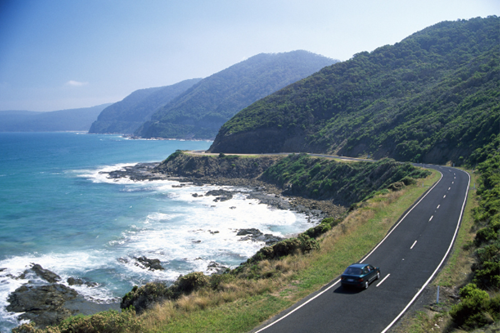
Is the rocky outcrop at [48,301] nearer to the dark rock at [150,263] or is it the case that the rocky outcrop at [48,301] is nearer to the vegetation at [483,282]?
the dark rock at [150,263]

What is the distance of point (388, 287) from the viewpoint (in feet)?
47.5

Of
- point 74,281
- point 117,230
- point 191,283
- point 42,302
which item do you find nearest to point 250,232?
point 117,230

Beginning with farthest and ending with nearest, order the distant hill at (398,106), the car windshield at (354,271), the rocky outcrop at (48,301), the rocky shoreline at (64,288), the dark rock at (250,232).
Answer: the distant hill at (398,106)
the dark rock at (250,232)
the rocky shoreline at (64,288)
the rocky outcrop at (48,301)
the car windshield at (354,271)

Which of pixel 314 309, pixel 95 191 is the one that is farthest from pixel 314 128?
pixel 314 309

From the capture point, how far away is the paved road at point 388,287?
11531 mm

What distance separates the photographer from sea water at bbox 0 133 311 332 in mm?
29219

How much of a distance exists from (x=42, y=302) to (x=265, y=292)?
769 inches

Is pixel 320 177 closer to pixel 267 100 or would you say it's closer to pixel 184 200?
Result: pixel 184 200

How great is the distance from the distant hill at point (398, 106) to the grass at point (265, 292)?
42.3 meters

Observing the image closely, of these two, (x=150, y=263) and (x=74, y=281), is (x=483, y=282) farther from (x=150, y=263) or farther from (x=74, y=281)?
(x=74, y=281)

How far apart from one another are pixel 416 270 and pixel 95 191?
63.3m

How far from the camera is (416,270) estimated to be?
16.3 metres

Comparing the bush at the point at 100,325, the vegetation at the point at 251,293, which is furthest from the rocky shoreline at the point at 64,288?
the bush at the point at 100,325

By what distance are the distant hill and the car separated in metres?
47.0
